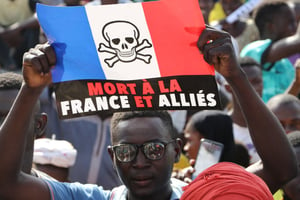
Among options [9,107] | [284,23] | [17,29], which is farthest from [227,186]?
[17,29]

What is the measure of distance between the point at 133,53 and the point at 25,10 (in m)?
5.48

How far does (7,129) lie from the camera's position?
3.37m

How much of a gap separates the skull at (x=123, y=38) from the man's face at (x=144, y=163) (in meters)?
Result: 0.33

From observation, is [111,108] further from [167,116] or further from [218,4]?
[218,4]

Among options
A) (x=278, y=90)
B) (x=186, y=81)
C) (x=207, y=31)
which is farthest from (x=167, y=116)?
(x=278, y=90)

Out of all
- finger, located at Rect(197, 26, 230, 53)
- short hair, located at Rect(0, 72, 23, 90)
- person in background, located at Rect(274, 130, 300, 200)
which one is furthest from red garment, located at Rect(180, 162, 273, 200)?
short hair, located at Rect(0, 72, 23, 90)

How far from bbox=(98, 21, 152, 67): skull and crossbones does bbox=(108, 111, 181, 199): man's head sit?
315 millimetres

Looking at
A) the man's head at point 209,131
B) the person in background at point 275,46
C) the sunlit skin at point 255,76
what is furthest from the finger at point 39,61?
the person in background at point 275,46

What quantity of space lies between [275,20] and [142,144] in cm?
401

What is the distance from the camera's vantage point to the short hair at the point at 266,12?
24.0 feet

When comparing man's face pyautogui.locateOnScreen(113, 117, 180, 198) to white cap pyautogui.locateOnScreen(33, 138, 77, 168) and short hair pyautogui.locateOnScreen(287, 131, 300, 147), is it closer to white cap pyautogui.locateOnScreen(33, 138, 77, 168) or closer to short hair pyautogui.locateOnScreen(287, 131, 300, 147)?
short hair pyautogui.locateOnScreen(287, 131, 300, 147)

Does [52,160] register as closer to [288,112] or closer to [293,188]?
[293,188]

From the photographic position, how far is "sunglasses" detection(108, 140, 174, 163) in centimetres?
352

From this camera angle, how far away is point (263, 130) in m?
3.49
